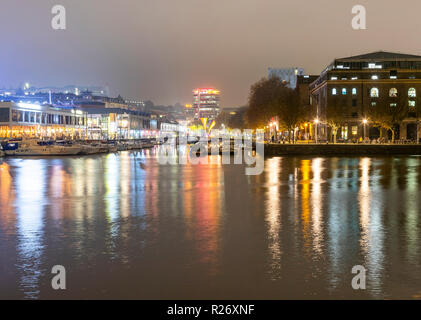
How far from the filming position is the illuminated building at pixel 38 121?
317 ft

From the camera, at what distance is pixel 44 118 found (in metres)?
118

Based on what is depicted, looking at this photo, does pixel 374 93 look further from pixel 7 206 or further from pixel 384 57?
pixel 7 206

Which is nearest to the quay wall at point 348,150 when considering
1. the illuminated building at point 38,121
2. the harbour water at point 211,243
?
the harbour water at point 211,243

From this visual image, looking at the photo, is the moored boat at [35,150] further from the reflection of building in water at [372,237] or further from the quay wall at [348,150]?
the reflection of building in water at [372,237]

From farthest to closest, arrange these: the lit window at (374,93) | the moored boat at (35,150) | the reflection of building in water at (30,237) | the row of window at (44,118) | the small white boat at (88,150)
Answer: the row of window at (44,118), the lit window at (374,93), the small white boat at (88,150), the moored boat at (35,150), the reflection of building in water at (30,237)

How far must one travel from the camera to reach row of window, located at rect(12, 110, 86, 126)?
10176 cm

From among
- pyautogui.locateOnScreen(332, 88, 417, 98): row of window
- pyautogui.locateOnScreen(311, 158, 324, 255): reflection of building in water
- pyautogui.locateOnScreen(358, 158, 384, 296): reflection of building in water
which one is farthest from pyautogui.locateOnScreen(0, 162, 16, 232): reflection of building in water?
pyautogui.locateOnScreen(332, 88, 417, 98): row of window

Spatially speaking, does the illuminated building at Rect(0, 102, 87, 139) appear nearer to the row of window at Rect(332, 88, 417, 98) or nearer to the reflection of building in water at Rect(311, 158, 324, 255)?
the row of window at Rect(332, 88, 417, 98)

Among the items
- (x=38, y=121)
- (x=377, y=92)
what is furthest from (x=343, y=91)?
(x=38, y=121)

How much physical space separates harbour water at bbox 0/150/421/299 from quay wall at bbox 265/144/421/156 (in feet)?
121
